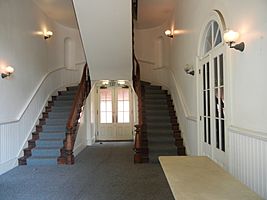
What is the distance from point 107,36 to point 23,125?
2785 millimetres

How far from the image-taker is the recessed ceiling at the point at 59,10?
7441 millimetres

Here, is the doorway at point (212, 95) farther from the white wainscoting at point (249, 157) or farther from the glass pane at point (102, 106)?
the glass pane at point (102, 106)

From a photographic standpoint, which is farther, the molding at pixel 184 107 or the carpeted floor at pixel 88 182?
the molding at pixel 184 107

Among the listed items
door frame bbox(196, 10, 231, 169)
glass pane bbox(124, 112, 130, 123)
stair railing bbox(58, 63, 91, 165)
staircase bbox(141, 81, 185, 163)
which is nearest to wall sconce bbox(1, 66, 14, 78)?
stair railing bbox(58, 63, 91, 165)

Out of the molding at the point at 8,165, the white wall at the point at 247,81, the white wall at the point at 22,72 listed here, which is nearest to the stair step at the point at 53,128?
the white wall at the point at 22,72

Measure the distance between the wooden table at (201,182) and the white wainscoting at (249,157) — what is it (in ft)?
1.32

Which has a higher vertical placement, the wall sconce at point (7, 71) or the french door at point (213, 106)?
the wall sconce at point (7, 71)

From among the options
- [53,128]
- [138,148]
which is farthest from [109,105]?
[138,148]

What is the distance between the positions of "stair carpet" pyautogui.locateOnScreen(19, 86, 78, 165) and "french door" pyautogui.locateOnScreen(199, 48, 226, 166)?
11.0 ft

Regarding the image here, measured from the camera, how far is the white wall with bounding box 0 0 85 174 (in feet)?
18.4

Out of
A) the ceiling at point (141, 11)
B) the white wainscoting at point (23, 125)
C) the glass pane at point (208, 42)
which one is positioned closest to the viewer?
the glass pane at point (208, 42)

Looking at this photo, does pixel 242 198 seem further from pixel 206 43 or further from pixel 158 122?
pixel 158 122

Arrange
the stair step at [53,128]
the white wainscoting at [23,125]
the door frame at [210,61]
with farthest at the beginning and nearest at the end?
the stair step at [53,128]
the white wainscoting at [23,125]
the door frame at [210,61]

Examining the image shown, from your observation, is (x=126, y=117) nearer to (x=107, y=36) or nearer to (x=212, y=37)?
(x=107, y=36)
